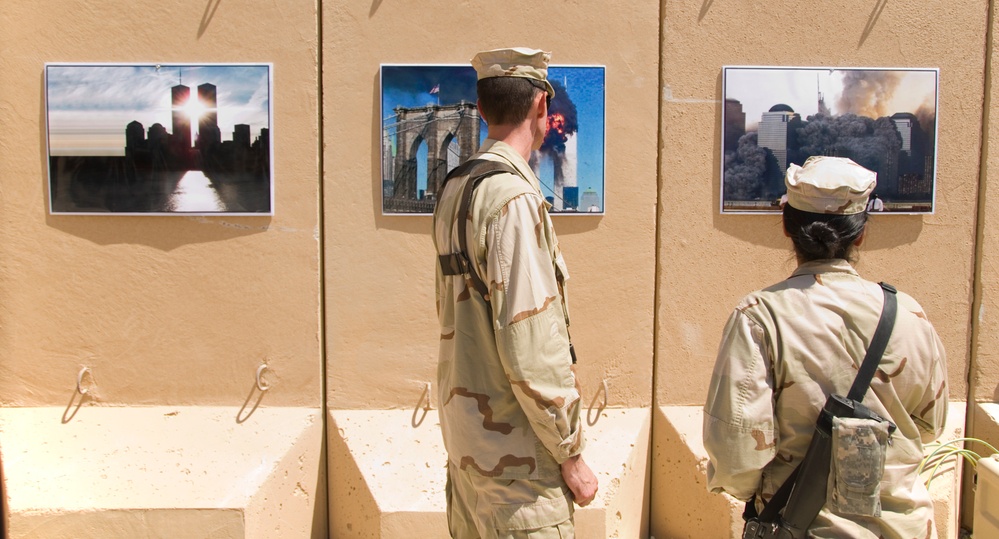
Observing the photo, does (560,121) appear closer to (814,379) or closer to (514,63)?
(514,63)

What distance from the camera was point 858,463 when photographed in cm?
168

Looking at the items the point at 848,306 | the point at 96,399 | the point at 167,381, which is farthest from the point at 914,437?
the point at 96,399

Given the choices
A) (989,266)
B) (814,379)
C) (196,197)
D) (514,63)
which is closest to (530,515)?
(814,379)

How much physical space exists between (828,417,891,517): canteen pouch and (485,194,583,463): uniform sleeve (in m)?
0.62

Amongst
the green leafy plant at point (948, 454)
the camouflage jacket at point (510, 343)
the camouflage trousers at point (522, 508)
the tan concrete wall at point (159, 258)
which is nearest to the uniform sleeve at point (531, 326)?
the camouflage jacket at point (510, 343)

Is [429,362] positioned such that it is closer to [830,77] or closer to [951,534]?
[830,77]

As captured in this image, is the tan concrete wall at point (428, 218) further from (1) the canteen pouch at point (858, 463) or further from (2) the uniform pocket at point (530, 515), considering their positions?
(1) the canteen pouch at point (858, 463)

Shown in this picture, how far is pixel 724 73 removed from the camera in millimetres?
3629

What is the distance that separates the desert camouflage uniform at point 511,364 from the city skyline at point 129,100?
1.87 meters

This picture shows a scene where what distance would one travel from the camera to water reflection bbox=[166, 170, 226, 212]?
11.7ft

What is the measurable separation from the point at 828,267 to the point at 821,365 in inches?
9.2

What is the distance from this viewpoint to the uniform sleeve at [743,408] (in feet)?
5.75

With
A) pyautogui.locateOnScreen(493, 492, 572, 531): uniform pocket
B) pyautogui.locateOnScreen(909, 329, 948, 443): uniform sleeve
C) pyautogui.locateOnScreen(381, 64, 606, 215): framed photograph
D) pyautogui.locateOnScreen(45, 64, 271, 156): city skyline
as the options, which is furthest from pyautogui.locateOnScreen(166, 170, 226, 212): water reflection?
pyautogui.locateOnScreen(909, 329, 948, 443): uniform sleeve

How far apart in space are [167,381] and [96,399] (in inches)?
13.4
